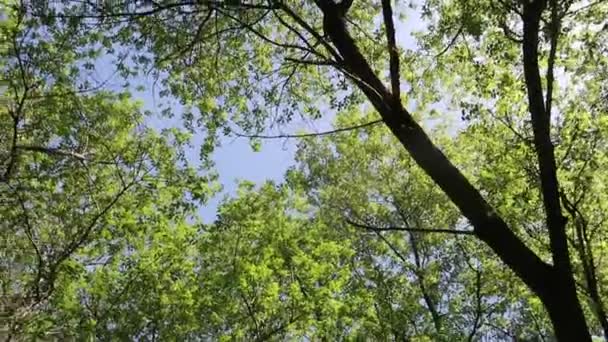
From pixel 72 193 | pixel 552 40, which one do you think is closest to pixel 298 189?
pixel 72 193

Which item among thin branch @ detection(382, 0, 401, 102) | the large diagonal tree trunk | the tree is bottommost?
the large diagonal tree trunk

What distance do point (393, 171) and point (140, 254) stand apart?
25.3ft

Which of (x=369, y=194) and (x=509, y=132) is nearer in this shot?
(x=509, y=132)

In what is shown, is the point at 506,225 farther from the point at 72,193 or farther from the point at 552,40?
the point at 72,193

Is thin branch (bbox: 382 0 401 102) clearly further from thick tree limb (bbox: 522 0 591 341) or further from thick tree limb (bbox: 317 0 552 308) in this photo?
thick tree limb (bbox: 522 0 591 341)

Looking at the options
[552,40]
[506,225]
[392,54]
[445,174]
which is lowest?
[506,225]

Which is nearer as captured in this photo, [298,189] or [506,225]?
[506,225]

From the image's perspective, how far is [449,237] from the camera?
1605cm

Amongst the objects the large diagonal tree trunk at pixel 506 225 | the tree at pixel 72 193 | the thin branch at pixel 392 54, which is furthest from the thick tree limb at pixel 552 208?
the tree at pixel 72 193

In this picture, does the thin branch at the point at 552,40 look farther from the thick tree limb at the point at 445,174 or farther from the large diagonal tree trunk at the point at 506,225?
the thick tree limb at the point at 445,174

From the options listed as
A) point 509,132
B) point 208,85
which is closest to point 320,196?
point 509,132

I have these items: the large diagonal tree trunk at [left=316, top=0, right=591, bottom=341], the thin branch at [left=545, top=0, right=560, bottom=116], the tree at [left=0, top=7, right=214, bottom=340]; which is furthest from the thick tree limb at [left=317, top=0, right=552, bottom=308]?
the tree at [left=0, top=7, right=214, bottom=340]

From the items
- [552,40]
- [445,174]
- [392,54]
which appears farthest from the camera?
[552,40]

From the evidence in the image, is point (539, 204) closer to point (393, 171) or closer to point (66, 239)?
point (393, 171)
